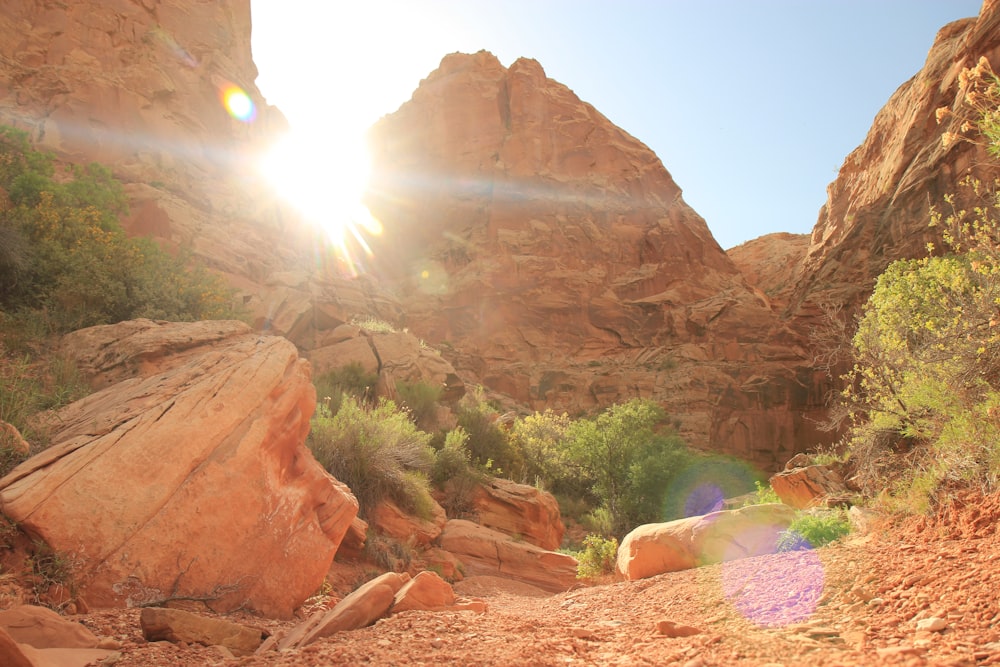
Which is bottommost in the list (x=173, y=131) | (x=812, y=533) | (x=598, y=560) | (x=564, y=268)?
(x=598, y=560)

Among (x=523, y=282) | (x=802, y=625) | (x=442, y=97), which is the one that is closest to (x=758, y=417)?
(x=523, y=282)

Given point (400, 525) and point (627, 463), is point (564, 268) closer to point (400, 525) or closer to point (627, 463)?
point (627, 463)

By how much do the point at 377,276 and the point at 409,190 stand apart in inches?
380

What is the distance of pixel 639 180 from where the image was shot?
46.1 m

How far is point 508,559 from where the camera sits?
411 inches

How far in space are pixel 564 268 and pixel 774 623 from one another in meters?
38.1

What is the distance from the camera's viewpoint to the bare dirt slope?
293cm

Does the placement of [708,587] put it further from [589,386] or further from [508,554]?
[589,386]

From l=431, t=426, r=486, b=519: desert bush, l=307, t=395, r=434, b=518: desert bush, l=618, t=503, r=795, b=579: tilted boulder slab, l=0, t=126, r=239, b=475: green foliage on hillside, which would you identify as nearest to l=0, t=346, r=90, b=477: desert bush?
l=0, t=126, r=239, b=475: green foliage on hillside

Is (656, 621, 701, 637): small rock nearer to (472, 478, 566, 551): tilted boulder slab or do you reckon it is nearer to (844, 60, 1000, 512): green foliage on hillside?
(844, 60, 1000, 512): green foliage on hillside

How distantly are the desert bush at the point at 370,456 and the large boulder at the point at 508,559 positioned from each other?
0.84 meters

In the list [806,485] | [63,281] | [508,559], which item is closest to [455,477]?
[508,559]

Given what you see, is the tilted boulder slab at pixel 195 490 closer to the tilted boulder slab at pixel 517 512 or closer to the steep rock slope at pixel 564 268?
the tilted boulder slab at pixel 517 512

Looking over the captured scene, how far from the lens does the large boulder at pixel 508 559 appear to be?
33.3ft
